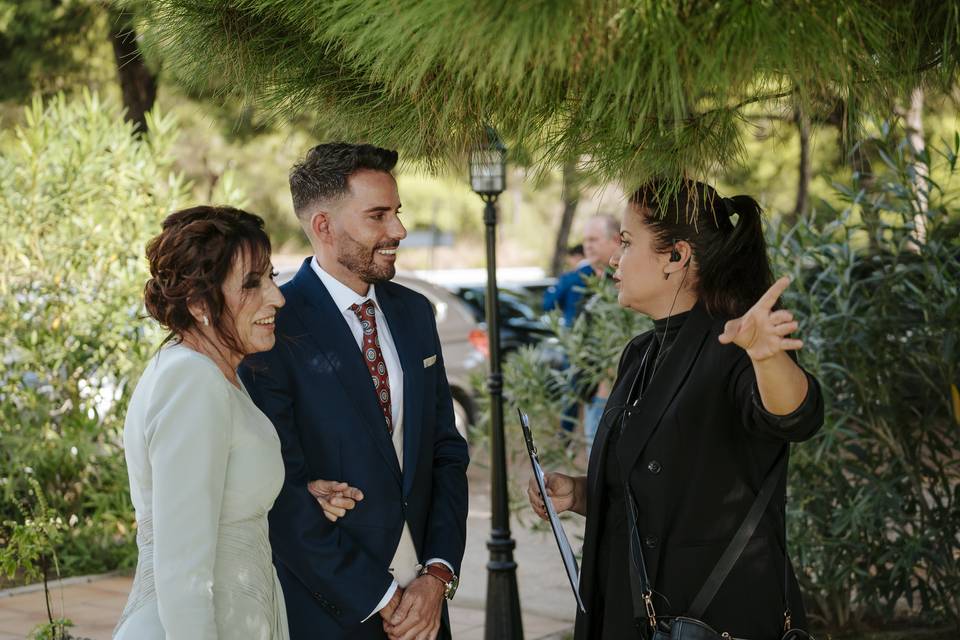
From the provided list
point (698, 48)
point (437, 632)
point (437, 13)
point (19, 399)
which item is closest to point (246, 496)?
point (437, 632)

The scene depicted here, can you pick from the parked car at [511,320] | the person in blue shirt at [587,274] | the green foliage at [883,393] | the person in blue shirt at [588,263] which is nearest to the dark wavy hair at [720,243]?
the green foliage at [883,393]

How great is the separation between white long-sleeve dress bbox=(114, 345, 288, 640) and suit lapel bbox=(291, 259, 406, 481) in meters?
0.52

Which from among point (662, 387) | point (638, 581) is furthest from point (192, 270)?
point (638, 581)

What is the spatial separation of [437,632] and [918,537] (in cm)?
272

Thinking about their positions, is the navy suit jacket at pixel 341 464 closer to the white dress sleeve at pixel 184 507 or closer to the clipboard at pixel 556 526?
the clipboard at pixel 556 526

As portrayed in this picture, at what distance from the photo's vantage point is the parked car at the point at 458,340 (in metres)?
10.8

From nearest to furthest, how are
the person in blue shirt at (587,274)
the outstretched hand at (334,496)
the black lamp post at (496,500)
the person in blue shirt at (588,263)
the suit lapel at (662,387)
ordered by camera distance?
the suit lapel at (662,387) → the outstretched hand at (334,496) → the black lamp post at (496,500) → the person in blue shirt at (587,274) → the person in blue shirt at (588,263)

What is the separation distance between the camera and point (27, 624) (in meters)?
5.73

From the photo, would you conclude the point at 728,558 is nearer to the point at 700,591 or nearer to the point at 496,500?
the point at 700,591

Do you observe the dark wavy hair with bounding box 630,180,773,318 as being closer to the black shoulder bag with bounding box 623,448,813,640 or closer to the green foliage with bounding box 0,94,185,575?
the black shoulder bag with bounding box 623,448,813,640

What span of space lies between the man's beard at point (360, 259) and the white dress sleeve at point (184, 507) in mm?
944

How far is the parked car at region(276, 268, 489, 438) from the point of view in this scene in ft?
35.3

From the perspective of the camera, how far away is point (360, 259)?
320cm

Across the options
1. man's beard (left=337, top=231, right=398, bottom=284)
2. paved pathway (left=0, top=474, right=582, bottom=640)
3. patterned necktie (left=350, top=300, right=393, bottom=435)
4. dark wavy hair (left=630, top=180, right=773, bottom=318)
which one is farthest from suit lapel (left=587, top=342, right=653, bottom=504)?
paved pathway (left=0, top=474, right=582, bottom=640)
